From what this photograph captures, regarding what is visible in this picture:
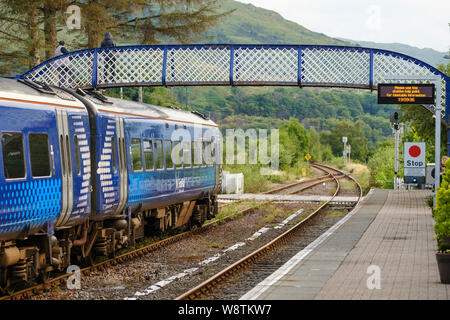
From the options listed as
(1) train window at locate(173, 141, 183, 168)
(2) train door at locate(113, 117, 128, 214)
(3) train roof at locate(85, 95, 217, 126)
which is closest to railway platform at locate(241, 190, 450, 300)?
(2) train door at locate(113, 117, 128, 214)

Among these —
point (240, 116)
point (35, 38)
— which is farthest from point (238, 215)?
point (240, 116)

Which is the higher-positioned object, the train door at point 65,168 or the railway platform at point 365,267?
the train door at point 65,168

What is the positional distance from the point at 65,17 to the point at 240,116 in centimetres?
12157

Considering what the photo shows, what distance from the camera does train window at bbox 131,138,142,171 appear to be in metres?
16.4

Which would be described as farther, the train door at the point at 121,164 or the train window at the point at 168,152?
the train window at the point at 168,152

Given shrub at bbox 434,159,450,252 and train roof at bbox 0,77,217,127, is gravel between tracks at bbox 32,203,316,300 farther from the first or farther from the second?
shrub at bbox 434,159,450,252

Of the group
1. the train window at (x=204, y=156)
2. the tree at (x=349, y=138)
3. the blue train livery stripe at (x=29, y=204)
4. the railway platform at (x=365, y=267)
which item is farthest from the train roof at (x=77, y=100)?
the tree at (x=349, y=138)

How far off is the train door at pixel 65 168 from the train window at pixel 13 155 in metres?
1.34

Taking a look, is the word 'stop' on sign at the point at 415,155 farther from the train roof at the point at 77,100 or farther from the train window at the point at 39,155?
the train window at the point at 39,155

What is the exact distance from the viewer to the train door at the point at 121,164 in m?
15.6

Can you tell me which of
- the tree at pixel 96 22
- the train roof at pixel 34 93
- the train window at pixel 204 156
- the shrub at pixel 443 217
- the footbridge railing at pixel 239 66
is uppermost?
the tree at pixel 96 22

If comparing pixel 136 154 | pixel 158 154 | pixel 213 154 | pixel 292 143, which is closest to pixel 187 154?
pixel 158 154

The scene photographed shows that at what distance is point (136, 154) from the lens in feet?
54.5
